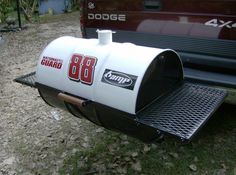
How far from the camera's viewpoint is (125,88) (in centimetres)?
235

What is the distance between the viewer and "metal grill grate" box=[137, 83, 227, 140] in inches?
91.0

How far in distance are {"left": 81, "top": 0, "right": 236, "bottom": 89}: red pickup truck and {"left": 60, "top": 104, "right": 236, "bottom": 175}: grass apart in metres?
0.71

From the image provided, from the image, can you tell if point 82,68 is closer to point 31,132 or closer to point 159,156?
point 159,156

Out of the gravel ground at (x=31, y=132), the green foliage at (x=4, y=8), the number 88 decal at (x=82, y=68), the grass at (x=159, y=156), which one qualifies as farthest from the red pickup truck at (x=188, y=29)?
the green foliage at (x=4, y=8)

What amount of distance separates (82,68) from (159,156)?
121 centimetres

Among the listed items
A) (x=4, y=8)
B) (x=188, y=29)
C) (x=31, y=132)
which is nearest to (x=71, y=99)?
(x=188, y=29)

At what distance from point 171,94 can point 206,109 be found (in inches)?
14.1

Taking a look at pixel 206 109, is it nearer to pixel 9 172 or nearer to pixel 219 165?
pixel 219 165

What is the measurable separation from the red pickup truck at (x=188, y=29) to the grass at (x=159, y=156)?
71cm

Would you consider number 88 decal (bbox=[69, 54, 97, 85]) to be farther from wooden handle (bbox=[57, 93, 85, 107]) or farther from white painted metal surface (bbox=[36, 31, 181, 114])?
wooden handle (bbox=[57, 93, 85, 107])

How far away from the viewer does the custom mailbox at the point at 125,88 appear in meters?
2.36

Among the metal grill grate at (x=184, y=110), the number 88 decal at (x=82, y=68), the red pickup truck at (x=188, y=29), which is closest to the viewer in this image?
the metal grill grate at (x=184, y=110)

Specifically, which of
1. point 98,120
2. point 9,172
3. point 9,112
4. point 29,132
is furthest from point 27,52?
point 98,120

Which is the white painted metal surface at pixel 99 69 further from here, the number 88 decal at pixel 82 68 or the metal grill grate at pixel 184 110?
the metal grill grate at pixel 184 110
